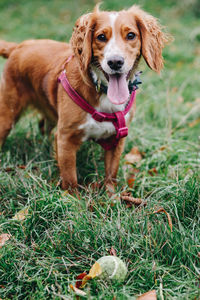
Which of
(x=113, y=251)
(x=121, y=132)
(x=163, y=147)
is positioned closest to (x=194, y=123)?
(x=163, y=147)

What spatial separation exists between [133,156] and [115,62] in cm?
146

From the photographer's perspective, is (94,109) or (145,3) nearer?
(94,109)

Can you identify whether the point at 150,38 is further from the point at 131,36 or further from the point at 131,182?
the point at 131,182

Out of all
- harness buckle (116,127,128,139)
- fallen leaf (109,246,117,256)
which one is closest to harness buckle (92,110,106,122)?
harness buckle (116,127,128,139)

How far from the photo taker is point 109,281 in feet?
6.39

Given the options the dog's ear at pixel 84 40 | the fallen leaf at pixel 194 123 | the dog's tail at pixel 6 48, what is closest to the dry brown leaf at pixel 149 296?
the dog's ear at pixel 84 40

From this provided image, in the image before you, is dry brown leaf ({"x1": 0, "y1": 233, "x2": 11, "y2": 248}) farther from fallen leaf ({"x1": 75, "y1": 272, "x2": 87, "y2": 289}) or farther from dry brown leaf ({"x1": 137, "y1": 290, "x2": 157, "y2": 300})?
dry brown leaf ({"x1": 137, "y1": 290, "x2": 157, "y2": 300})

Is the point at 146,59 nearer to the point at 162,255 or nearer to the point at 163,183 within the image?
the point at 163,183

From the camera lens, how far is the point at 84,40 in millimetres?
2580

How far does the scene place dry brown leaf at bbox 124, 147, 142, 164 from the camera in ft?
11.8

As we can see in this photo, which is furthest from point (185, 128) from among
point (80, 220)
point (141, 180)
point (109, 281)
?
point (109, 281)

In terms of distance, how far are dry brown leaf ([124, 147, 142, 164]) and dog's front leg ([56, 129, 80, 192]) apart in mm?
752

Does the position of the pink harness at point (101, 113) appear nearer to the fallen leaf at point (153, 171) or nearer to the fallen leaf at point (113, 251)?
the fallen leaf at point (153, 171)

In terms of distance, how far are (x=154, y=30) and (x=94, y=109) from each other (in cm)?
76
